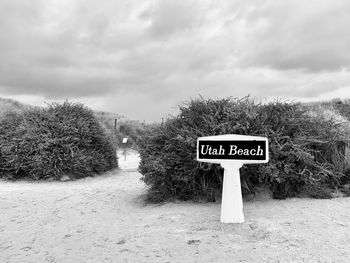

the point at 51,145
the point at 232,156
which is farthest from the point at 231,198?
the point at 51,145

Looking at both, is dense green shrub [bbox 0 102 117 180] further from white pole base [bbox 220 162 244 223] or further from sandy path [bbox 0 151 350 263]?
white pole base [bbox 220 162 244 223]

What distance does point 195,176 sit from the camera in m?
7.42

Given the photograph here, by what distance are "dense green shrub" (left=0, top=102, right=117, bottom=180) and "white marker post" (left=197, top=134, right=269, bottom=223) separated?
733 centimetres

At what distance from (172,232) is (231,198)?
93cm

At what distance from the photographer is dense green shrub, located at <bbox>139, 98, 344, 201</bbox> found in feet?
23.6

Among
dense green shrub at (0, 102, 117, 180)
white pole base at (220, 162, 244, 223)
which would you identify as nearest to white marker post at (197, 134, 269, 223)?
white pole base at (220, 162, 244, 223)

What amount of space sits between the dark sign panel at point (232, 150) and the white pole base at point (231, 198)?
12cm

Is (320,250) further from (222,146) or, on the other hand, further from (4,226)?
(4,226)

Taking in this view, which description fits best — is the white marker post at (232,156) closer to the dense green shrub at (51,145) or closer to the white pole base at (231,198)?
the white pole base at (231,198)

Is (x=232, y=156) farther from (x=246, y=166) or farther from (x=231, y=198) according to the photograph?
(x=246, y=166)

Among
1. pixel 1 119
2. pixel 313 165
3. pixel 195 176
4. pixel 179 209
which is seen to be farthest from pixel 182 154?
pixel 1 119

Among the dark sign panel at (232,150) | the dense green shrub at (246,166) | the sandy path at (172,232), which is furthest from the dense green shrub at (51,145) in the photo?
the dark sign panel at (232,150)

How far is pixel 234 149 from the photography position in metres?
6.04

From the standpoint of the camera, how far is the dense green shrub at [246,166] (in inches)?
283
